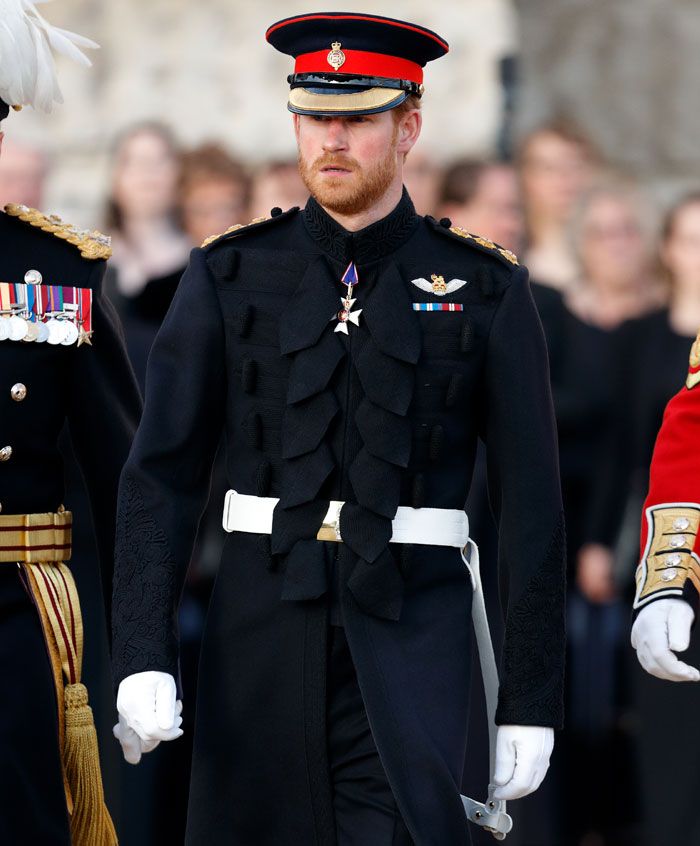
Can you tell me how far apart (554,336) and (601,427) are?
0.38 meters

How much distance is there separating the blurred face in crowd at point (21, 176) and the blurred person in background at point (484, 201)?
1466mm

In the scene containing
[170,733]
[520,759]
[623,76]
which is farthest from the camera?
[623,76]

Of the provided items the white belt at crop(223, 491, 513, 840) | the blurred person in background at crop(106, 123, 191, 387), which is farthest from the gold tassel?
the blurred person in background at crop(106, 123, 191, 387)

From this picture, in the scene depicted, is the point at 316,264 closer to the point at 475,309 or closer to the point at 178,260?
the point at 475,309

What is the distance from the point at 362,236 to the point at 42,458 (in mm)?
884

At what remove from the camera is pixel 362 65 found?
529cm

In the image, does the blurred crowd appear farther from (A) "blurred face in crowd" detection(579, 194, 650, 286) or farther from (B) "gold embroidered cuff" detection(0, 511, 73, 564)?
(B) "gold embroidered cuff" detection(0, 511, 73, 564)

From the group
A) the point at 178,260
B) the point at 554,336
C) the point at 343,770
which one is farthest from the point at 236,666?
the point at 178,260

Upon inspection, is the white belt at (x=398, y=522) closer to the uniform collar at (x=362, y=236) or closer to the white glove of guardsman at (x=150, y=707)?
the white glove of guardsman at (x=150, y=707)

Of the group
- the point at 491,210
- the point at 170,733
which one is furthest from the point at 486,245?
the point at 491,210

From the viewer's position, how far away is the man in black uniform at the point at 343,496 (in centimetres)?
518

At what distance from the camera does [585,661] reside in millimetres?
8883

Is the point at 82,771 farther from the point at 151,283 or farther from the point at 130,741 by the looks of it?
the point at 151,283

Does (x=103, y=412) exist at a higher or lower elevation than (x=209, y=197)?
lower
